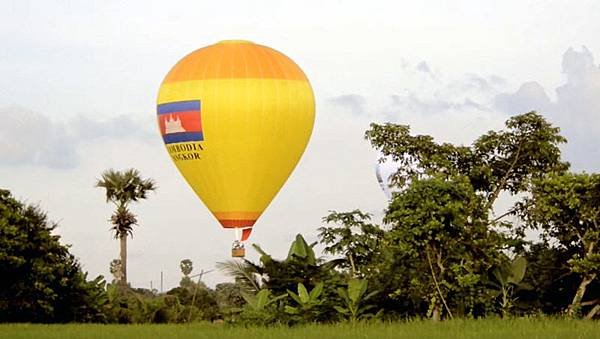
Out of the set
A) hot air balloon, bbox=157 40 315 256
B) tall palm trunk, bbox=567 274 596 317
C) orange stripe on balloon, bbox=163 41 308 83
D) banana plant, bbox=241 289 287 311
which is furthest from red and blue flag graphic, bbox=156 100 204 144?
tall palm trunk, bbox=567 274 596 317

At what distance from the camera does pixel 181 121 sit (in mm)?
46781

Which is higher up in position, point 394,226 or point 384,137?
point 384,137

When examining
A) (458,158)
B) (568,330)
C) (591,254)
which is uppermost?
(458,158)

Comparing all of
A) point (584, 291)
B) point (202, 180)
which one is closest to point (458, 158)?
point (584, 291)

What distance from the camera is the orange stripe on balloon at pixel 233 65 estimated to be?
4659 cm

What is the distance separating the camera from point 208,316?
161 feet

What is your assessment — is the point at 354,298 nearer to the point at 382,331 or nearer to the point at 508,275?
the point at 508,275

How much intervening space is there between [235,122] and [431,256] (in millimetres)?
12572

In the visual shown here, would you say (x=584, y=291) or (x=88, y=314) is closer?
(x=584, y=291)

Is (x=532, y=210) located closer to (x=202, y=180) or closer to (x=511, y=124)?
(x=511, y=124)

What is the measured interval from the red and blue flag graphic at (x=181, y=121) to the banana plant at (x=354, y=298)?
12.1 metres

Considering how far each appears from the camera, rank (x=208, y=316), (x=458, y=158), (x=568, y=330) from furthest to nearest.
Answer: (x=208, y=316) → (x=458, y=158) → (x=568, y=330)

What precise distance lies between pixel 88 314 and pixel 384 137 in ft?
40.2

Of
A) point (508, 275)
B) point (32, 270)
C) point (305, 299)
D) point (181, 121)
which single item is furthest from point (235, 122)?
point (508, 275)
